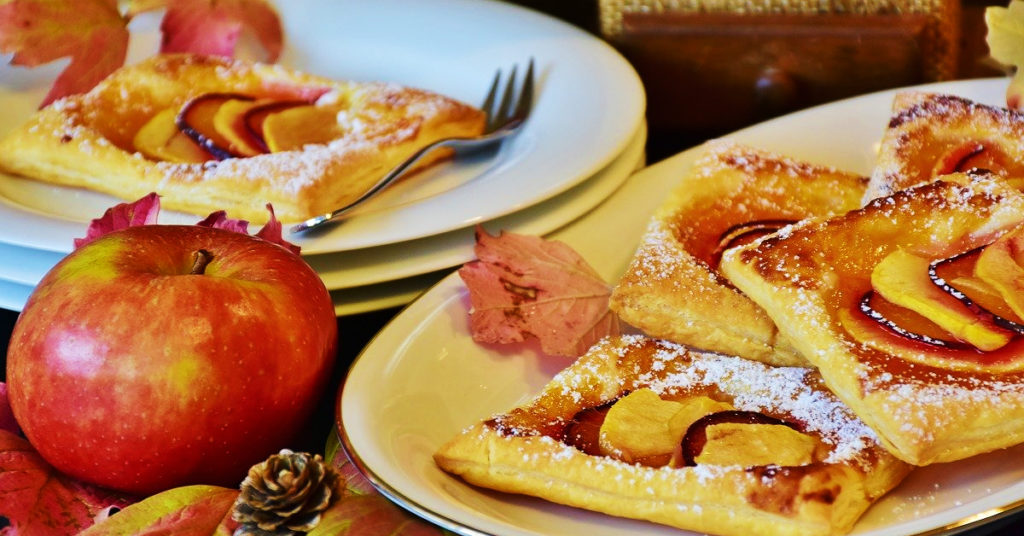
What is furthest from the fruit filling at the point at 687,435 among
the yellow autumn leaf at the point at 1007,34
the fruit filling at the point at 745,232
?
the yellow autumn leaf at the point at 1007,34

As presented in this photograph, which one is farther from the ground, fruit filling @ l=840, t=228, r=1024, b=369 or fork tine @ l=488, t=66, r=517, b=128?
fruit filling @ l=840, t=228, r=1024, b=369

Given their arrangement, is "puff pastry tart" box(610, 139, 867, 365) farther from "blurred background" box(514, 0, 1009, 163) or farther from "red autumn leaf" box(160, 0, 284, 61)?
"red autumn leaf" box(160, 0, 284, 61)

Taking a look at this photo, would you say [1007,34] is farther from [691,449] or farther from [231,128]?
[231,128]

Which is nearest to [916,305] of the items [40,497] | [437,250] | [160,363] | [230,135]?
[437,250]

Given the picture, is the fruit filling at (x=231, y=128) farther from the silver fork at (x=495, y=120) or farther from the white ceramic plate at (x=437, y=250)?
the white ceramic plate at (x=437, y=250)

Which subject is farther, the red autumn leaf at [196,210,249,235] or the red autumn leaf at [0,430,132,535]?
the red autumn leaf at [196,210,249,235]

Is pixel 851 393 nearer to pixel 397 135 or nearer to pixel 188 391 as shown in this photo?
pixel 188 391

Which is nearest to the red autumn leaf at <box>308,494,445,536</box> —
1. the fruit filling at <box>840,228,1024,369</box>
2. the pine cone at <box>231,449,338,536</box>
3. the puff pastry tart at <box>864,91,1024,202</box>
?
the pine cone at <box>231,449,338,536</box>
